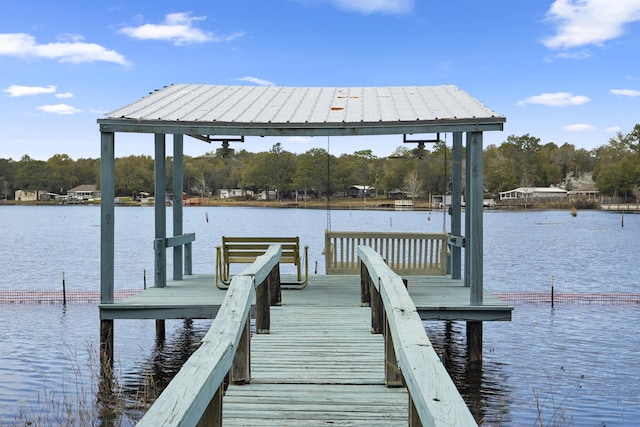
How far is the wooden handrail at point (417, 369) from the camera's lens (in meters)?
3.21

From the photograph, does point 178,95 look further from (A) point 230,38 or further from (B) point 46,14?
(B) point 46,14

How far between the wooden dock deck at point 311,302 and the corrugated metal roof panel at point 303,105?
2602 millimetres

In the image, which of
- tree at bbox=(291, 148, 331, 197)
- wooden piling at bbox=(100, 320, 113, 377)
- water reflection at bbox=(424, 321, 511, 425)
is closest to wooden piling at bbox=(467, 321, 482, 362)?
water reflection at bbox=(424, 321, 511, 425)

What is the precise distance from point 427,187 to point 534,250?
228 feet

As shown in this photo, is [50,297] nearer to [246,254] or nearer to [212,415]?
[246,254]

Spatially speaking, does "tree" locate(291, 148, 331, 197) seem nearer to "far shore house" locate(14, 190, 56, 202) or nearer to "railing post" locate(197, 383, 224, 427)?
"far shore house" locate(14, 190, 56, 202)

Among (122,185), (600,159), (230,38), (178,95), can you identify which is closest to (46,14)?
(230,38)

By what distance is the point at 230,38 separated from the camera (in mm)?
79625

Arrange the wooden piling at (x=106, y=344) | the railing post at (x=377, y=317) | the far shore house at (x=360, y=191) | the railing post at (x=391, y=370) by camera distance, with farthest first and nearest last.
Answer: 1. the far shore house at (x=360, y=191)
2. the wooden piling at (x=106, y=344)
3. the railing post at (x=377, y=317)
4. the railing post at (x=391, y=370)

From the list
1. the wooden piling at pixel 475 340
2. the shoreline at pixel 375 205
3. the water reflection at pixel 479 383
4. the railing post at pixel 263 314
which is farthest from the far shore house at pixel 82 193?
the railing post at pixel 263 314

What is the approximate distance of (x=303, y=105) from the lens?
500 inches

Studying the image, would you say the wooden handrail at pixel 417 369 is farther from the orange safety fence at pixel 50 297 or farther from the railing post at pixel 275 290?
the orange safety fence at pixel 50 297

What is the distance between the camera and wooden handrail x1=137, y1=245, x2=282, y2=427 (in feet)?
10.5

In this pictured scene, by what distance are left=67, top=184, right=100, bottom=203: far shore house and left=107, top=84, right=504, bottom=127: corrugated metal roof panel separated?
166 m
